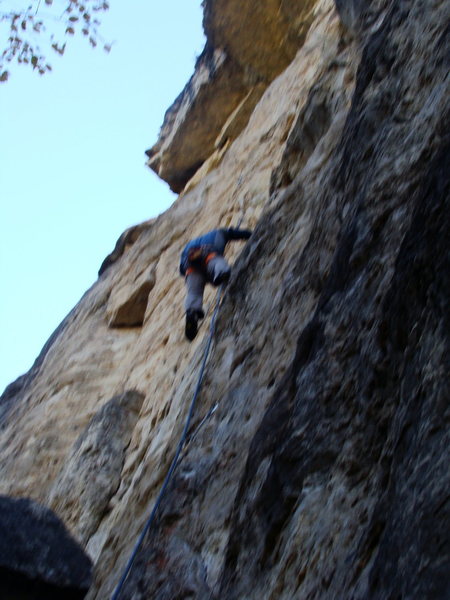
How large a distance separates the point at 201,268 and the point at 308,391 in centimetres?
405

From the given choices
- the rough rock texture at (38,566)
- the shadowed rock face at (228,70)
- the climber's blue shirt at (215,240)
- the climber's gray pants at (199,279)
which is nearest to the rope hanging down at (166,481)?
the climber's gray pants at (199,279)

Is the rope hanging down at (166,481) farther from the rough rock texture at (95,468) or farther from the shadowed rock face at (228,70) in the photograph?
the shadowed rock face at (228,70)

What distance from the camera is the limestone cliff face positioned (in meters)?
3.10

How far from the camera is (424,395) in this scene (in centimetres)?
300

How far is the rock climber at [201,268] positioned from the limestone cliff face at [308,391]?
1.03ft

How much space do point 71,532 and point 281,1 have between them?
11714 millimetres

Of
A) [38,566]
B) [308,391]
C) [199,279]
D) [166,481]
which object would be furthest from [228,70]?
[308,391]

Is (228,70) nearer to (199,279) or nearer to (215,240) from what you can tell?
(215,240)

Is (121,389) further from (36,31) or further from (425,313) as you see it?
(425,313)

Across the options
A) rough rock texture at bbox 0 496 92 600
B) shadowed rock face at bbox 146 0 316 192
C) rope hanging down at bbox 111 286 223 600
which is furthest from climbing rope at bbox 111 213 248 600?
shadowed rock face at bbox 146 0 316 192

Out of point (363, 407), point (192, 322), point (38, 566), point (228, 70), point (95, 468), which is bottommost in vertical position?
point (363, 407)

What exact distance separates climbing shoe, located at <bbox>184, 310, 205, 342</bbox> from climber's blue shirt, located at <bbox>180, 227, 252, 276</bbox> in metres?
0.62

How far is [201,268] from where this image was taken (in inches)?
312

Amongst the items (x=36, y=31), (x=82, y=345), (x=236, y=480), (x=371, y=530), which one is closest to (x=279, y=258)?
(x=236, y=480)
